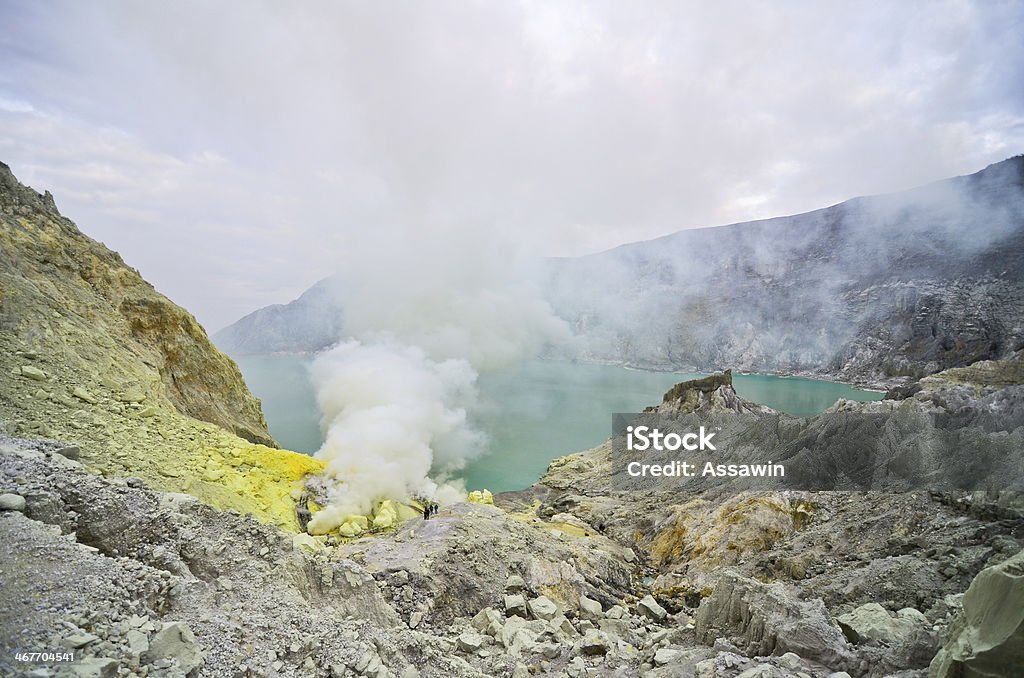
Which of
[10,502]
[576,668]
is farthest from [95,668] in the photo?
[576,668]

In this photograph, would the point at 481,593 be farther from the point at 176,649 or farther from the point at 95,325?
the point at 95,325

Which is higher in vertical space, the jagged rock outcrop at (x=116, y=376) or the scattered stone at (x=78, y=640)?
the jagged rock outcrop at (x=116, y=376)

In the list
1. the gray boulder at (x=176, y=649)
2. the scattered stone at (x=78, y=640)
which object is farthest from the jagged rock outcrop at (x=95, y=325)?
the scattered stone at (x=78, y=640)

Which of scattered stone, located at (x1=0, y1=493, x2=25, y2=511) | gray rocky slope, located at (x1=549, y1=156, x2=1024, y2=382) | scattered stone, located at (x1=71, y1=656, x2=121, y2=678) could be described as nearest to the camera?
scattered stone, located at (x1=71, y1=656, x2=121, y2=678)

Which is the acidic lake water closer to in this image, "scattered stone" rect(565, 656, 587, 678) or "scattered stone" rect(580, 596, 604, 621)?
"scattered stone" rect(580, 596, 604, 621)

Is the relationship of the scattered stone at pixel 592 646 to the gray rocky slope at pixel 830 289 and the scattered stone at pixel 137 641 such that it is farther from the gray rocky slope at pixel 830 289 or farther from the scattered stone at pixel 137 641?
the gray rocky slope at pixel 830 289

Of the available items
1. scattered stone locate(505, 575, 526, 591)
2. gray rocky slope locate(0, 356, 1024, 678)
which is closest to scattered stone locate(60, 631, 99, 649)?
gray rocky slope locate(0, 356, 1024, 678)
